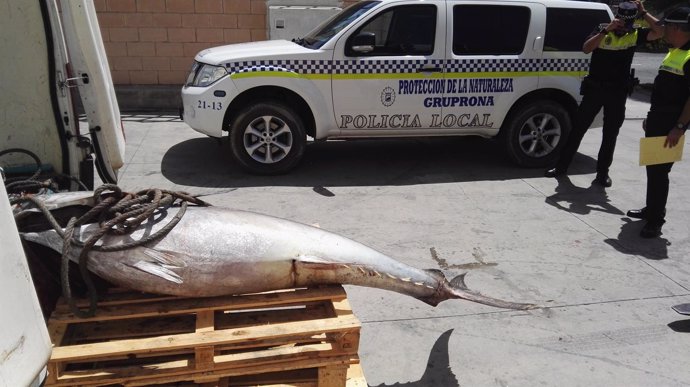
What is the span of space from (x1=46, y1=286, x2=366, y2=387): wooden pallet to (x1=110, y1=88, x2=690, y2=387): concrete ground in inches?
26.9

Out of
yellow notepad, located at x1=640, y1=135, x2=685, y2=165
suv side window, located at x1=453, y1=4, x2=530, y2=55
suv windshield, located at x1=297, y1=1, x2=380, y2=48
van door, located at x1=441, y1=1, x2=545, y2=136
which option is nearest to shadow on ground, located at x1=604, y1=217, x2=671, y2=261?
yellow notepad, located at x1=640, y1=135, x2=685, y2=165

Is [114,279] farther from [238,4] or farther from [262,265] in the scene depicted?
[238,4]

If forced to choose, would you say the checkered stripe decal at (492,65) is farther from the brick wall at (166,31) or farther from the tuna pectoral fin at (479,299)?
the brick wall at (166,31)

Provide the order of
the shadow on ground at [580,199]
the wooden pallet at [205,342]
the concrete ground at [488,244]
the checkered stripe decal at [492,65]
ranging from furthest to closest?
the checkered stripe decal at [492,65]
the shadow on ground at [580,199]
the concrete ground at [488,244]
the wooden pallet at [205,342]

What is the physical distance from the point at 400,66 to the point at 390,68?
112 mm

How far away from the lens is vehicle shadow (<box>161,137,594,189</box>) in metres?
6.07

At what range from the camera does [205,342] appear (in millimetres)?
2314

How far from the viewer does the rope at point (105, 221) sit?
239 centimetres

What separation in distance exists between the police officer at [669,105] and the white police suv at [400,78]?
174 centimetres

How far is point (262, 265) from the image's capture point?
8.49 feet

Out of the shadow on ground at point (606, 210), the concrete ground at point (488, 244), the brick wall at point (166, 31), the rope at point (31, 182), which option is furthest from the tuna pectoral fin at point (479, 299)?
the brick wall at point (166, 31)

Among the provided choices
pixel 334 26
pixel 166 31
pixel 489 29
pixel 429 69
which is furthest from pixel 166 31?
pixel 489 29

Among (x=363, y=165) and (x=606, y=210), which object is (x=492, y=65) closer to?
(x=363, y=165)

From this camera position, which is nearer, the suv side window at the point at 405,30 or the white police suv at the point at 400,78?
the white police suv at the point at 400,78
